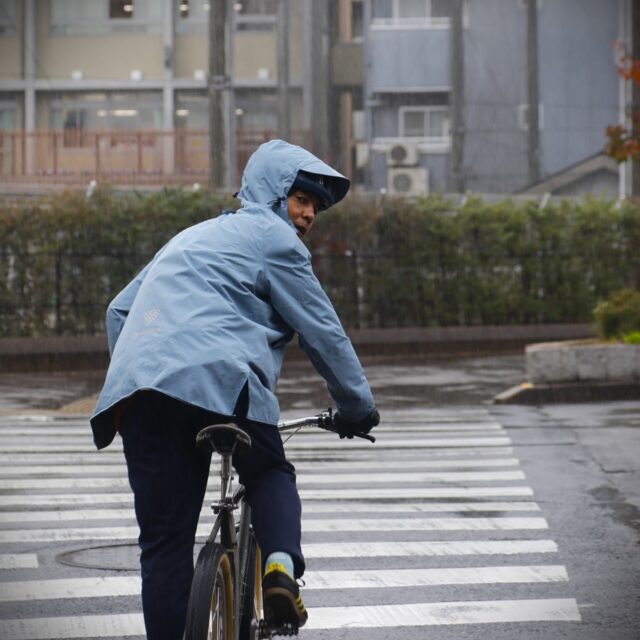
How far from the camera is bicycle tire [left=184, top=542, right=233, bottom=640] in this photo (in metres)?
4.20

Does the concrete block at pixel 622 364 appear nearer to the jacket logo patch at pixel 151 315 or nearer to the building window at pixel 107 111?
the jacket logo patch at pixel 151 315

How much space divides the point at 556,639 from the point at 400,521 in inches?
114

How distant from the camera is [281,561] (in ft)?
14.9

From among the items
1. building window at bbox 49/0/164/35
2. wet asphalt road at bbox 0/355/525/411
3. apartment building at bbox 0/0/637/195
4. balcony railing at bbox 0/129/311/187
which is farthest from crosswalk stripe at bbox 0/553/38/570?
building window at bbox 49/0/164/35

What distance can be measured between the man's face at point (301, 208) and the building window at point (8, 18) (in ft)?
130

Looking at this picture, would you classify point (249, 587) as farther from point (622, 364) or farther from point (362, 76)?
point (362, 76)

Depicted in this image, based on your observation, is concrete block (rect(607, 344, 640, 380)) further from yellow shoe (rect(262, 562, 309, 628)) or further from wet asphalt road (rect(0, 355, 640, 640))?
yellow shoe (rect(262, 562, 309, 628))

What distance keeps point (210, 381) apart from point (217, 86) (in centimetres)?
2605

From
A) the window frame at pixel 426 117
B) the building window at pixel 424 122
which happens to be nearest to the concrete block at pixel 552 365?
the window frame at pixel 426 117

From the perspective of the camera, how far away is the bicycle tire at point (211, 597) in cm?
420

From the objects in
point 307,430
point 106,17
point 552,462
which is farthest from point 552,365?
point 106,17

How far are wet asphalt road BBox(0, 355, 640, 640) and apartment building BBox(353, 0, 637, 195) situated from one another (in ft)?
67.6

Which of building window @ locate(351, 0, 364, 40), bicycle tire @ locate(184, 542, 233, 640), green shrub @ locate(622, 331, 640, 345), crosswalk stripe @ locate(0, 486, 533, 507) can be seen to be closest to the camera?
bicycle tire @ locate(184, 542, 233, 640)

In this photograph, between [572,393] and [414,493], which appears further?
[572,393]
